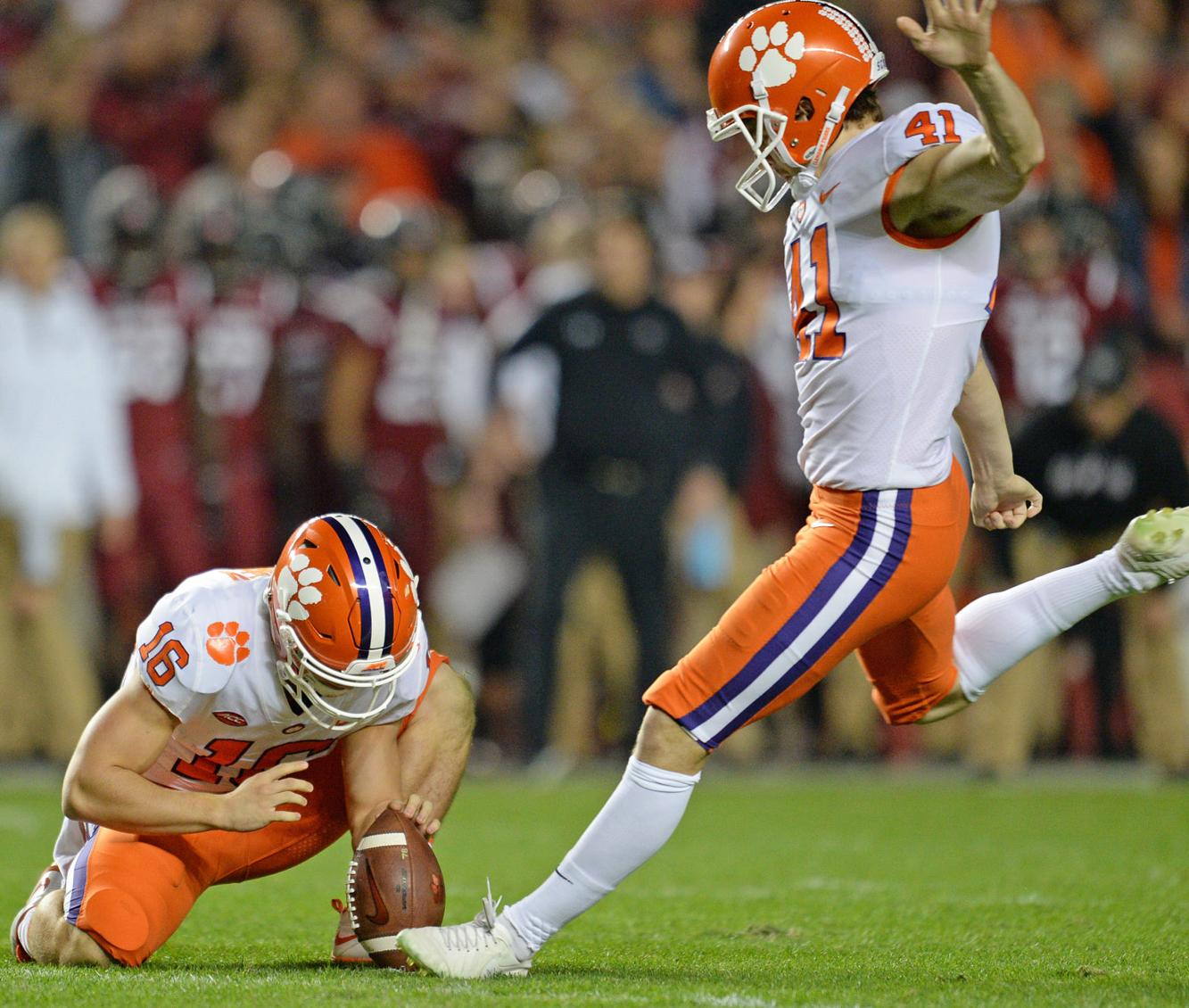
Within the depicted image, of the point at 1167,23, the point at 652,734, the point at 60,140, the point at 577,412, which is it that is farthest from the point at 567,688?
the point at 1167,23

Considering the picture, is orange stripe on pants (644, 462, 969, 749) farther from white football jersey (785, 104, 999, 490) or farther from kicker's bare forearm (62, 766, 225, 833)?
kicker's bare forearm (62, 766, 225, 833)

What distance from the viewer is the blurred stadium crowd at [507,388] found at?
8031 millimetres

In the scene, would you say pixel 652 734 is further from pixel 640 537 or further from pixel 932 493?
pixel 640 537

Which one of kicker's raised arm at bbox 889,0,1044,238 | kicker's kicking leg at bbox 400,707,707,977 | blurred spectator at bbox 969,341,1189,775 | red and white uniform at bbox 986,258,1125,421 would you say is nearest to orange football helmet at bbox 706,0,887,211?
kicker's raised arm at bbox 889,0,1044,238

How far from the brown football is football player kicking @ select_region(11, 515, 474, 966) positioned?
0.27 feet

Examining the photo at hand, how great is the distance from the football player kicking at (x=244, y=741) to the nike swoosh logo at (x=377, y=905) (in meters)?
0.13

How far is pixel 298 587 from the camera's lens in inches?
140

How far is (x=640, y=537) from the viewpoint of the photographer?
8055mm

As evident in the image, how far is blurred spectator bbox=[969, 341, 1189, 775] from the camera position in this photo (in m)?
7.78

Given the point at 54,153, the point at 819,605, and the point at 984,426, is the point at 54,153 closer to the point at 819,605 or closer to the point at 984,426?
the point at 984,426

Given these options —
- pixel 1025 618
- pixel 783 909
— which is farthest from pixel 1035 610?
pixel 783 909

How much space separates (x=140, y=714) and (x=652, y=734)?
981mm

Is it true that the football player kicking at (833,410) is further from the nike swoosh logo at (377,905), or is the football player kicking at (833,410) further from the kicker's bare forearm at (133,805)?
the kicker's bare forearm at (133,805)

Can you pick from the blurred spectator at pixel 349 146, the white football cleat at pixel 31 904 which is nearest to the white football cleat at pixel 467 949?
the white football cleat at pixel 31 904
